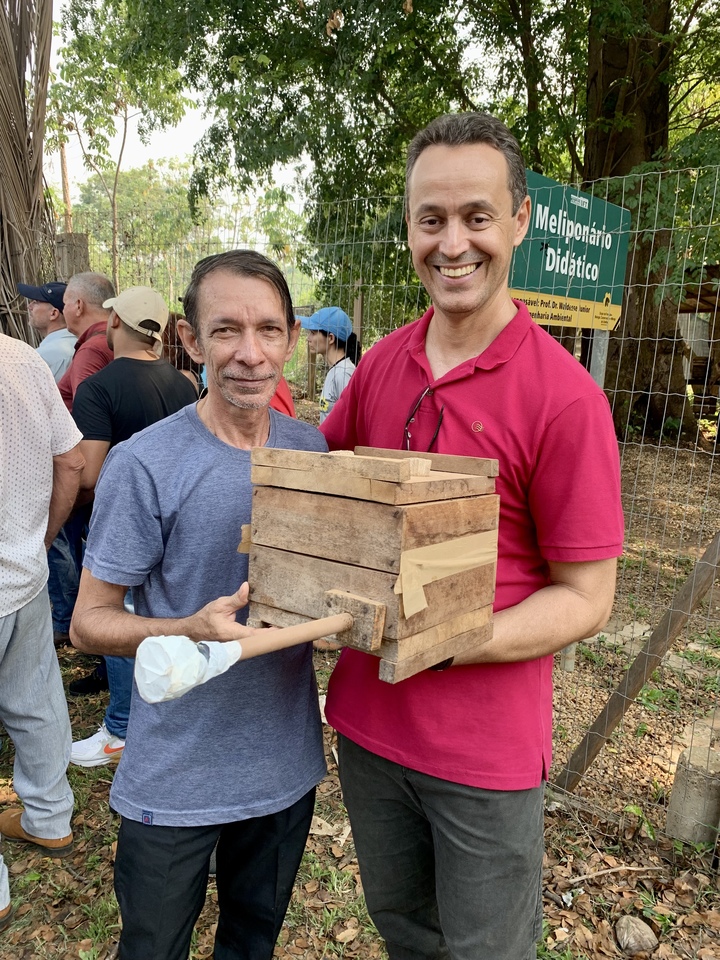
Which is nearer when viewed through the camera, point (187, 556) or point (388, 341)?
point (187, 556)

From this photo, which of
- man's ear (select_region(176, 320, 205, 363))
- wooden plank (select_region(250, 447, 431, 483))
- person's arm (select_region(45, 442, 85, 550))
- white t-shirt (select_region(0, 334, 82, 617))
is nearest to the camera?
wooden plank (select_region(250, 447, 431, 483))

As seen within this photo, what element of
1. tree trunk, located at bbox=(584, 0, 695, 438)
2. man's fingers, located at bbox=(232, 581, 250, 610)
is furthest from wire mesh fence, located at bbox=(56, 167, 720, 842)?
man's fingers, located at bbox=(232, 581, 250, 610)

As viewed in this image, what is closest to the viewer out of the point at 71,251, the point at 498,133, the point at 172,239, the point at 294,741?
the point at 498,133

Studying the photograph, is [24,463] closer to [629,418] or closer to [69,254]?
[69,254]

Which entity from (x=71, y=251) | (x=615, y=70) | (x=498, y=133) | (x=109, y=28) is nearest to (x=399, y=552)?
(x=498, y=133)

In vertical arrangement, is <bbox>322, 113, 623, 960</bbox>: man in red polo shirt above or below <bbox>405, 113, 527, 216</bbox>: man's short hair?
below

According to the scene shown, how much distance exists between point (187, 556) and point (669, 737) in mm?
3464

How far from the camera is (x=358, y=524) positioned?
1.22 m

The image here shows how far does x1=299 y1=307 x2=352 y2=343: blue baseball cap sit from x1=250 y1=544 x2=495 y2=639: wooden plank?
13.6ft

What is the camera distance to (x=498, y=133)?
5.04ft

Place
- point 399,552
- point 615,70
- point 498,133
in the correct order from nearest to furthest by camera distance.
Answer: point 399,552 < point 498,133 < point 615,70

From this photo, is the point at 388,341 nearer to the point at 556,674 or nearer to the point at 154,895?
the point at 154,895

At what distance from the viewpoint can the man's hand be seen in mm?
1193

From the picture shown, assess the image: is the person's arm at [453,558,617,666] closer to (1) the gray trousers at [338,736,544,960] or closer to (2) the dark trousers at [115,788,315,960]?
(1) the gray trousers at [338,736,544,960]
